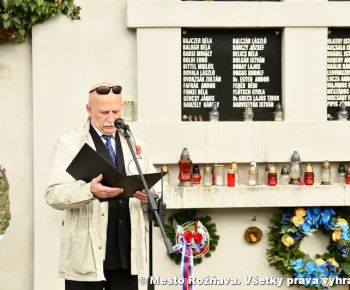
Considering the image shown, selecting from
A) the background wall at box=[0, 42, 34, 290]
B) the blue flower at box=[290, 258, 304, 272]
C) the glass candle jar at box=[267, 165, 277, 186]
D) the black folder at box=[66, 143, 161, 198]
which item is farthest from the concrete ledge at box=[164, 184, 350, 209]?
the black folder at box=[66, 143, 161, 198]

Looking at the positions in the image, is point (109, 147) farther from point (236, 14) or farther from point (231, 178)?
point (236, 14)

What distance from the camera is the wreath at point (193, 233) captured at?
19.1ft

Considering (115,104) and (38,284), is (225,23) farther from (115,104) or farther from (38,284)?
(38,284)

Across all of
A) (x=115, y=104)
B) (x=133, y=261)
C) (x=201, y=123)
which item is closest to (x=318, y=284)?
(x=201, y=123)

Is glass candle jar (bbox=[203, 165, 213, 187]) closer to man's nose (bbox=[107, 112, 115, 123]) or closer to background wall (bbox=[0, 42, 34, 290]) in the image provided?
background wall (bbox=[0, 42, 34, 290])

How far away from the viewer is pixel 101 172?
3.90m

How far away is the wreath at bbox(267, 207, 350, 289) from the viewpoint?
587cm

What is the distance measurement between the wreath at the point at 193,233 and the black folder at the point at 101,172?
74.7 inches

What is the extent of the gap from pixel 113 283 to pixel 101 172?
0.83 m

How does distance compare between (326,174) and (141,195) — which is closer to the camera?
(141,195)

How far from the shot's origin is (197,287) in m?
5.92

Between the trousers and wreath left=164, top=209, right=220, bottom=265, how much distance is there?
58.3 inches

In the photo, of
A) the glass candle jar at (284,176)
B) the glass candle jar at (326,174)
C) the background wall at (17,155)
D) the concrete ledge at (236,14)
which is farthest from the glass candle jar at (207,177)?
the background wall at (17,155)

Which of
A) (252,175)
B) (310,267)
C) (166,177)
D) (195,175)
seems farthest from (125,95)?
(310,267)
